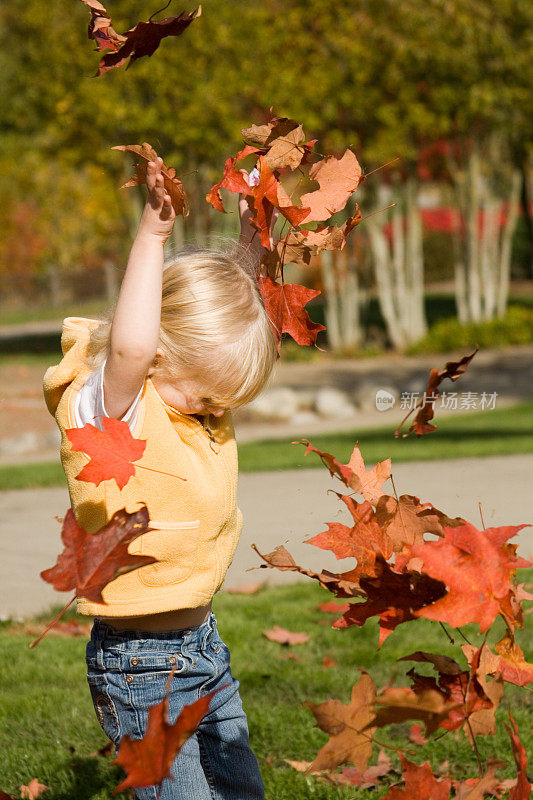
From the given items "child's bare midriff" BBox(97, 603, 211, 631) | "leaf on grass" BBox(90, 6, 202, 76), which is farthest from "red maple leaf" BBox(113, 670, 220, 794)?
"leaf on grass" BBox(90, 6, 202, 76)

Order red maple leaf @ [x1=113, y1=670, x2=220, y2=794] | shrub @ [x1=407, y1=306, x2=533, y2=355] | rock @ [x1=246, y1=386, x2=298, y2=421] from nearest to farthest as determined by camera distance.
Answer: red maple leaf @ [x1=113, y1=670, x2=220, y2=794] → rock @ [x1=246, y1=386, x2=298, y2=421] → shrub @ [x1=407, y1=306, x2=533, y2=355]

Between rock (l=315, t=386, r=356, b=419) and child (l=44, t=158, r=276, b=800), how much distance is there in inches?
343

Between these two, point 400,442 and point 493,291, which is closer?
point 400,442

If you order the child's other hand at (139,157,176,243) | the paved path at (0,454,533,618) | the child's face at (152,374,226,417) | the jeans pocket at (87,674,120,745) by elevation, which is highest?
the child's other hand at (139,157,176,243)

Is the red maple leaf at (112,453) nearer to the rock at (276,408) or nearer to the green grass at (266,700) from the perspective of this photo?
the green grass at (266,700)

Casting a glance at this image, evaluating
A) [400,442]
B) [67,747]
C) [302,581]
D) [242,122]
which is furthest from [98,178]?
[67,747]

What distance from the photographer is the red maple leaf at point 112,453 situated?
152cm

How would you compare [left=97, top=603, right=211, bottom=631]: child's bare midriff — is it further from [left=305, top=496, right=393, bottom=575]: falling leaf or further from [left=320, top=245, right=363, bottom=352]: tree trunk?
[left=320, top=245, right=363, bottom=352]: tree trunk

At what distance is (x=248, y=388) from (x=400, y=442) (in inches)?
256

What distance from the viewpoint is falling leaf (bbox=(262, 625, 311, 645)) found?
3.64 metres

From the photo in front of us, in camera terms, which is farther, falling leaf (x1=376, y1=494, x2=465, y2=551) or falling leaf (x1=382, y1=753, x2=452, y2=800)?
falling leaf (x1=376, y1=494, x2=465, y2=551)

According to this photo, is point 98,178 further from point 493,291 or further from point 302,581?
point 302,581

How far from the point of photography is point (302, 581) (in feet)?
15.3

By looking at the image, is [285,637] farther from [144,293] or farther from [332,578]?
[144,293]
